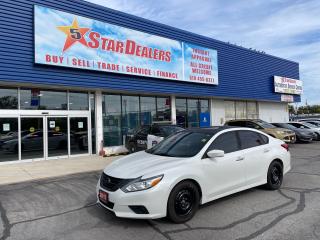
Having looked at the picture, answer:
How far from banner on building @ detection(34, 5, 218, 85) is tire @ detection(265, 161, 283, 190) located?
967cm

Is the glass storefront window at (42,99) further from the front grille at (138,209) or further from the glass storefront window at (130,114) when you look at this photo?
the front grille at (138,209)

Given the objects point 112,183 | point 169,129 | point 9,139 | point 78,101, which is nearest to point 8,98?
point 9,139

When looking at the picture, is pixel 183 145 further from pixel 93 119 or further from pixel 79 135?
pixel 93 119

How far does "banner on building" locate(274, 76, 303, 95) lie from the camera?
1022 inches

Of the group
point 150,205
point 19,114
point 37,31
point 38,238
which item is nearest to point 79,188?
point 38,238

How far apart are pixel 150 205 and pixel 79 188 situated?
3.74 meters

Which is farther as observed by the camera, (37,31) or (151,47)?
(151,47)

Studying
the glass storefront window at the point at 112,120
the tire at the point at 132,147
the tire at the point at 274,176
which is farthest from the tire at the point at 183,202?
the glass storefront window at the point at 112,120

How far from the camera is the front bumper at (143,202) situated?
4422 millimetres

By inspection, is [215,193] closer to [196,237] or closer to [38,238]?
[196,237]

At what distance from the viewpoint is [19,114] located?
1261 centimetres

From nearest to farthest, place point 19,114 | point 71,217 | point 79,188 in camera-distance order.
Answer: point 71,217
point 79,188
point 19,114

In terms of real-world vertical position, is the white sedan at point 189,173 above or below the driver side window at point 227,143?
below

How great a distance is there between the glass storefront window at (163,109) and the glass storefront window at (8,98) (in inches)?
325
